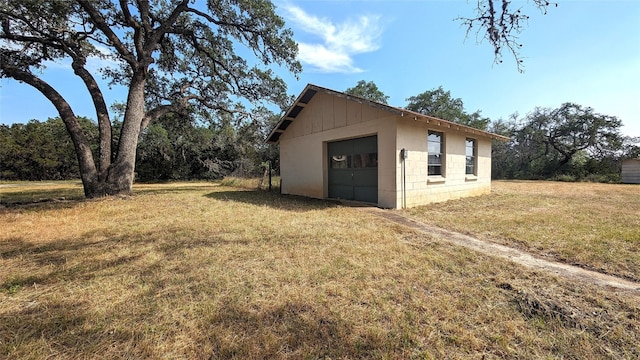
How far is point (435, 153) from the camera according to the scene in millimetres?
9438

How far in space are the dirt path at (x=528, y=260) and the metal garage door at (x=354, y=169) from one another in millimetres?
3222

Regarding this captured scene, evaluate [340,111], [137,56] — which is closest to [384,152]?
[340,111]

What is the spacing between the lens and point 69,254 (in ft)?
13.0

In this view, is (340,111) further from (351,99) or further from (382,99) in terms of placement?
(382,99)

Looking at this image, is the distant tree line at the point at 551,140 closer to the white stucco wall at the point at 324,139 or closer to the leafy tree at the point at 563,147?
the leafy tree at the point at 563,147

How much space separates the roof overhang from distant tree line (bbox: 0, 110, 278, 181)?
39.4ft

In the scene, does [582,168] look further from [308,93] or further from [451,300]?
[451,300]

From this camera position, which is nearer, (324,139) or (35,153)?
(324,139)

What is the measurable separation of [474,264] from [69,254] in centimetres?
604

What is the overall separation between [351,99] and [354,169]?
102 inches

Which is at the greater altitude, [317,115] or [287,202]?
[317,115]

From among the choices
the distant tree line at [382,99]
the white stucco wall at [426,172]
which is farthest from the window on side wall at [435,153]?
the distant tree line at [382,99]

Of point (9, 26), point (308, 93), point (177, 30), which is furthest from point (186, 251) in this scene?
point (9, 26)

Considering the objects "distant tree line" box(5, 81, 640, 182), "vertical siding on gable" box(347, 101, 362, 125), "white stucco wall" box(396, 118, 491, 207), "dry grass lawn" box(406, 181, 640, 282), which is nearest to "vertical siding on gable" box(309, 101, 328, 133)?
"vertical siding on gable" box(347, 101, 362, 125)
